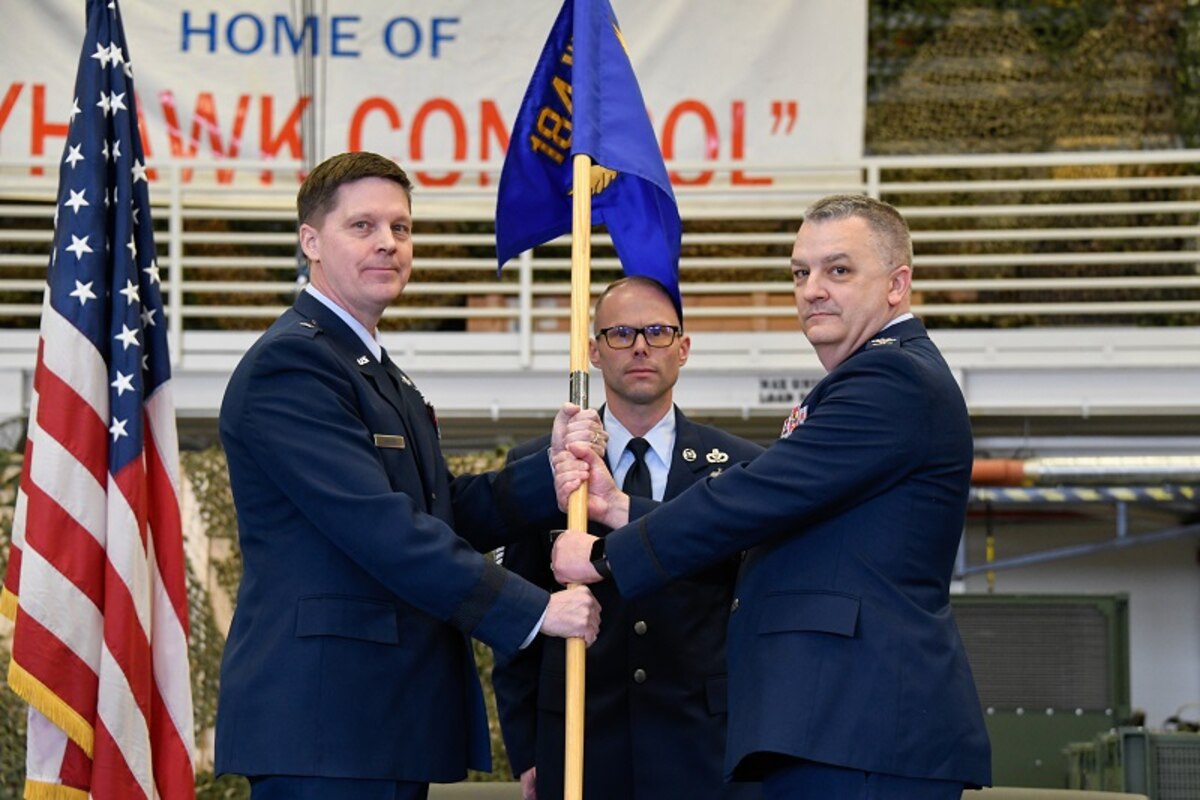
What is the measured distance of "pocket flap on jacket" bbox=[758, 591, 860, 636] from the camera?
3727mm

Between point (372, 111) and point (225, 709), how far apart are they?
7.34 metres

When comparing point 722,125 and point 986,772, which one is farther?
point 722,125

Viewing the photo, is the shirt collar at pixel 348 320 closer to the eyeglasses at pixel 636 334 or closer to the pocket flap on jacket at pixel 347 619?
the pocket flap on jacket at pixel 347 619

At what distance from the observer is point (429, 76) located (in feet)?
35.7

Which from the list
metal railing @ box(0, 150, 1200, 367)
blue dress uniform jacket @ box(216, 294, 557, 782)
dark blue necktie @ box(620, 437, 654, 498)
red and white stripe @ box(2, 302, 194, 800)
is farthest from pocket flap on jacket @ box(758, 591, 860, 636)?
metal railing @ box(0, 150, 1200, 367)

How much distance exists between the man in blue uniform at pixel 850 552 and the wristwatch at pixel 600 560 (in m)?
0.04

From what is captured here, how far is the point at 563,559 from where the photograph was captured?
417 cm

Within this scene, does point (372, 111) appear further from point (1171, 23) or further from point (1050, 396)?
point (1171, 23)

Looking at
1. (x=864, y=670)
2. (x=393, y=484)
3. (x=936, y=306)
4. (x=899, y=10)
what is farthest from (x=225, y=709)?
(x=899, y=10)

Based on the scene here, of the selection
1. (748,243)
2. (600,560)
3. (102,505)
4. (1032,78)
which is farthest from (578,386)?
(1032,78)

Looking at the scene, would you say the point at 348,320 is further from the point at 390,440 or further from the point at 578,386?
the point at 578,386

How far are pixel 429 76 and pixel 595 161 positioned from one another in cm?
658

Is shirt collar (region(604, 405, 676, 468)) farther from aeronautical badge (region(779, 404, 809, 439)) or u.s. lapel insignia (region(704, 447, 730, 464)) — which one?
aeronautical badge (region(779, 404, 809, 439))

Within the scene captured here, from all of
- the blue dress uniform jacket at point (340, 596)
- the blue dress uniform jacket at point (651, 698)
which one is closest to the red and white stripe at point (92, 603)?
the blue dress uniform jacket at point (651, 698)
